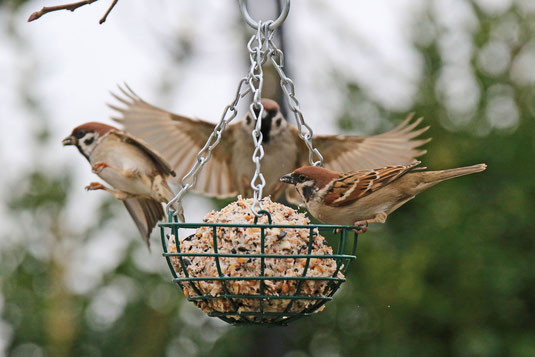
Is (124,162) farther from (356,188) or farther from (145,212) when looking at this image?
(356,188)

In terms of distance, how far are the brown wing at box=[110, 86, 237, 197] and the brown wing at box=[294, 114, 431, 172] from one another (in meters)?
0.59

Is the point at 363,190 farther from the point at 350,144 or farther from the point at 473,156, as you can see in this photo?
the point at 473,156

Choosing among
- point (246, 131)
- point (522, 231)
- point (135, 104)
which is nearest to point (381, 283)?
point (522, 231)

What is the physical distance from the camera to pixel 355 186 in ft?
12.3

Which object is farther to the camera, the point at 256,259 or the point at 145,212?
the point at 145,212

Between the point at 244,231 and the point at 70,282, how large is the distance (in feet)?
11.2

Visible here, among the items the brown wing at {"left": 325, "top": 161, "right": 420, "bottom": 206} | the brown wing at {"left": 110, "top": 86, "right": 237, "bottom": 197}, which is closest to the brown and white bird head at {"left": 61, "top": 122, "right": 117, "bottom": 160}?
the brown wing at {"left": 110, "top": 86, "right": 237, "bottom": 197}

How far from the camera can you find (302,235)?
11.0ft

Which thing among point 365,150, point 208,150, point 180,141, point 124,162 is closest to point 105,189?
point 124,162

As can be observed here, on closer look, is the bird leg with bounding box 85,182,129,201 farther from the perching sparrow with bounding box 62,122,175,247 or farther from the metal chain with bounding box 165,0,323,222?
the metal chain with bounding box 165,0,323,222

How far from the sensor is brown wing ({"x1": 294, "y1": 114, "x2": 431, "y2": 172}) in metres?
5.43

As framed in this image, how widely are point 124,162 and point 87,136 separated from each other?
28cm

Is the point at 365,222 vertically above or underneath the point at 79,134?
underneath

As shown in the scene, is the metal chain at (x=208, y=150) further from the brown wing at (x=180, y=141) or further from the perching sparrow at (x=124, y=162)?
the brown wing at (x=180, y=141)
